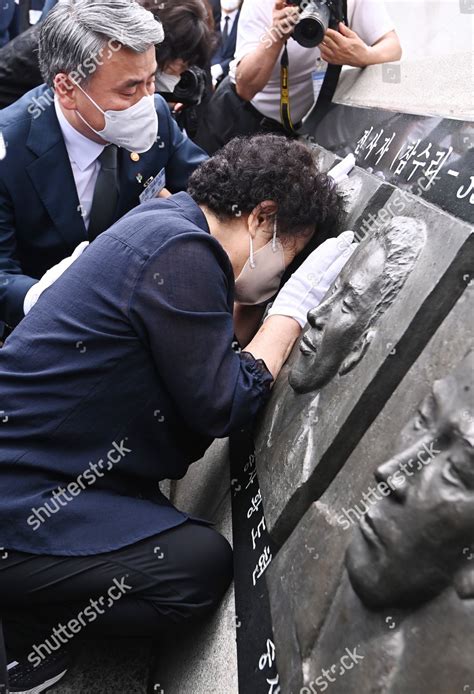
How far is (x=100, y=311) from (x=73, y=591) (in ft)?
2.45

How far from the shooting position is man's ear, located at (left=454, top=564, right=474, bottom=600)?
1202 millimetres

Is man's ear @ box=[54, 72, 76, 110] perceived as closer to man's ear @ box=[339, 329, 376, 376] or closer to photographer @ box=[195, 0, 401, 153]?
photographer @ box=[195, 0, 401, 153]

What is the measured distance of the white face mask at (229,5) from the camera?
15.6ft

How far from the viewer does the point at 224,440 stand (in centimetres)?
269

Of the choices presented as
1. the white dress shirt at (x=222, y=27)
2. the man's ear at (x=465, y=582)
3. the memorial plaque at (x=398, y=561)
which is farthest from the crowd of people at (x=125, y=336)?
the white dress shirt at (x=222, y=27)

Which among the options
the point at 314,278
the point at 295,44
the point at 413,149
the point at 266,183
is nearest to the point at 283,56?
the point at 295,44

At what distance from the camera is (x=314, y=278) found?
7.43ft

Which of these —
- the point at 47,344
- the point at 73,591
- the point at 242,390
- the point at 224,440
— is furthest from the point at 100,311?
the point at 224,440

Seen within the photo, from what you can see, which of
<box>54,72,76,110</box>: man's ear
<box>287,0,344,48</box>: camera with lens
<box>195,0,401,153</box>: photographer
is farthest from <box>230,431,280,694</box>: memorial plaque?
<box>195,0,401,153</box>: photographer

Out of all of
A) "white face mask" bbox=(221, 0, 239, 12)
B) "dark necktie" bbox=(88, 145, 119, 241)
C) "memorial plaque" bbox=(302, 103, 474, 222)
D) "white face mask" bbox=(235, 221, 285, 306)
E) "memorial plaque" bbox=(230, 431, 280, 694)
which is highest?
"memorial plaque" bbox=(302, 103, 474, 222)

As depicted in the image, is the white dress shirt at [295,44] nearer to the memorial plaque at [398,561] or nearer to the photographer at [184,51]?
the photographer at [184,51]

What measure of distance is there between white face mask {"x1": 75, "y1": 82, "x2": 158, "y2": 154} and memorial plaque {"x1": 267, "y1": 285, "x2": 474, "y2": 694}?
5.44 ft

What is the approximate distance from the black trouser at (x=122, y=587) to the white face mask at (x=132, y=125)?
59.7 inches

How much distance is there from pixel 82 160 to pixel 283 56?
983 mm
